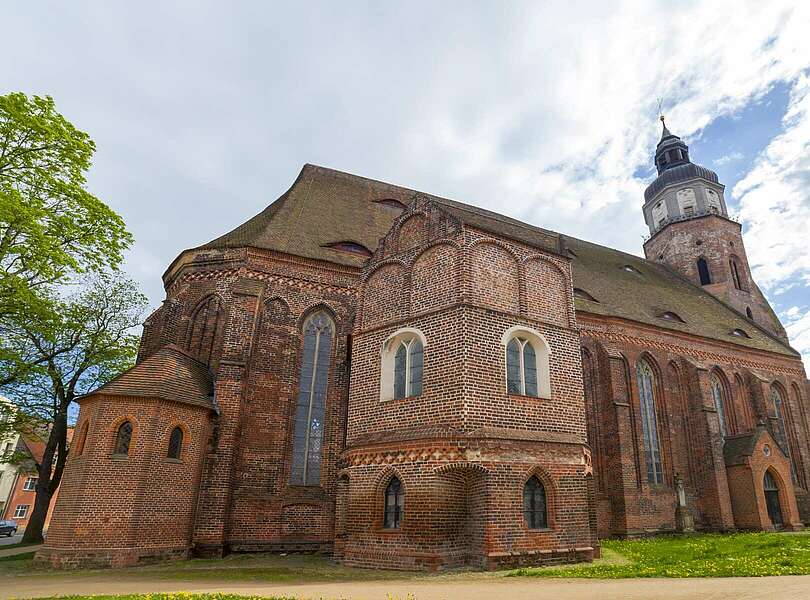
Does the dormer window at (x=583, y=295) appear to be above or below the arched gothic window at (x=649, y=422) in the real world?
above

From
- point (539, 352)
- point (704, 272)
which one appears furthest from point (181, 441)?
point (704, 272)

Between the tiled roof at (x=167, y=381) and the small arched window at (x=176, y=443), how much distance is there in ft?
2.68

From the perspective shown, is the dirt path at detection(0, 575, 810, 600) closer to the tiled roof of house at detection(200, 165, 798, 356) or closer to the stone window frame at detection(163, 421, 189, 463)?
the stone window frame at detection(163, 421, 189, 463)

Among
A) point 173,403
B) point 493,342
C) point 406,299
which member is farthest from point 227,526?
point 493,342

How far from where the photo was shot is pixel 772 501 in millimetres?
22594

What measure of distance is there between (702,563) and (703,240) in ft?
92.9

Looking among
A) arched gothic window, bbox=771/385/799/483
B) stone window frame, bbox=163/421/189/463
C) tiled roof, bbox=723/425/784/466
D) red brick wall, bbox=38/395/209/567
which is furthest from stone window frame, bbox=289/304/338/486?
arched gothic window, bbox=771/385/799/483

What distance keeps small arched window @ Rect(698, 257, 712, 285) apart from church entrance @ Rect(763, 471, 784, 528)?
553 inches

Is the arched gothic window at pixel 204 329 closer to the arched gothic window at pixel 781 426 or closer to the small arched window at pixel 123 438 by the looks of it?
the small arched window at pixel 123 438

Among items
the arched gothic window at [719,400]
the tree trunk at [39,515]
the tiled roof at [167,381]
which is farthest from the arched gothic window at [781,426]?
the tree trunk at [39,515]

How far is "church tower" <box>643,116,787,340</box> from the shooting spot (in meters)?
33.0

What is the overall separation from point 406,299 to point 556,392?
4.35 metres

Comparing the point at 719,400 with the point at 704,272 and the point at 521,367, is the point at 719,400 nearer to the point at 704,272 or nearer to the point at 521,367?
the point at 704,272

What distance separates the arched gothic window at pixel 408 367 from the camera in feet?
42.6
